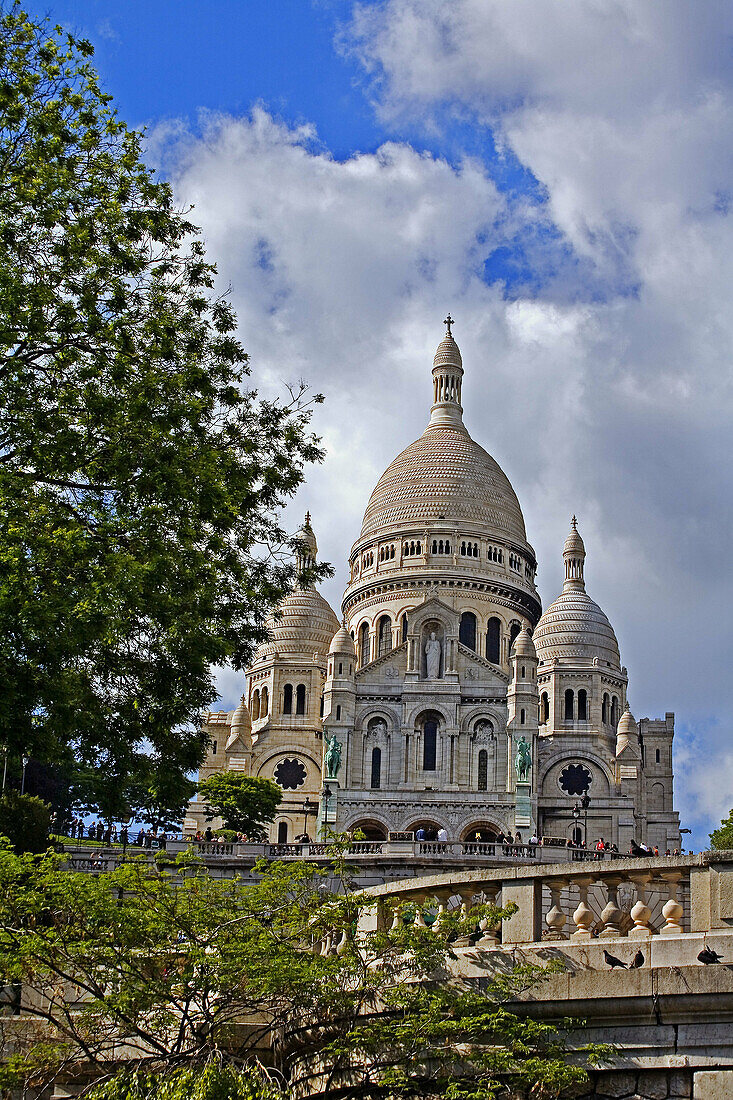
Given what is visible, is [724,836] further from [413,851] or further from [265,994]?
[265,994]

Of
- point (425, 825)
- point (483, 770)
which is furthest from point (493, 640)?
point (425, 825)

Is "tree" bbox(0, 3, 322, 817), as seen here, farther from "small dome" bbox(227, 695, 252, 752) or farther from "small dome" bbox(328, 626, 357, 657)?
"small dome" bbox(227, 695, 252, 752)

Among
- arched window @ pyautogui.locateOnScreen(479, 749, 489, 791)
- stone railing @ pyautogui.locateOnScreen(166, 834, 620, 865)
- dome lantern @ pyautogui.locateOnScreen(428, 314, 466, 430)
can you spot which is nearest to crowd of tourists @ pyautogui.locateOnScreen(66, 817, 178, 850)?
stone railing @ pyautogui.locateOnScreen(166, 834, 620, 865)

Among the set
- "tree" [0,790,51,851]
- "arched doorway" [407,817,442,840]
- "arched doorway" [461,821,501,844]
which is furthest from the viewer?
"arched doorway" [407,817,442,840]

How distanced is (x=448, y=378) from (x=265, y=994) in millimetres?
99406

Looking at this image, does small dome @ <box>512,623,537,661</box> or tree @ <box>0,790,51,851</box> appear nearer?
tree @ <box>0,790,51,851</box>

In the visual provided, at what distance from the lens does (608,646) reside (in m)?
92.1

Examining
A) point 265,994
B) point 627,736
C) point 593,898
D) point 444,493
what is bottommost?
point 265,994

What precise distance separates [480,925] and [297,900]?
2.41 metres

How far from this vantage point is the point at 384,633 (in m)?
96.1

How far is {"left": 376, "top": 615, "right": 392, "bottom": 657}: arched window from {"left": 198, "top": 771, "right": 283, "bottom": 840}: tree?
22.1m

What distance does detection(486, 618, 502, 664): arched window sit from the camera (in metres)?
94.1

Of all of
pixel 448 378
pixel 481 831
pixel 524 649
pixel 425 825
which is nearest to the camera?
pixel 481 831

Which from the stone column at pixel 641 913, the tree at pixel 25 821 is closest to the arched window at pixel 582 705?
the tree at pixel 25 821
